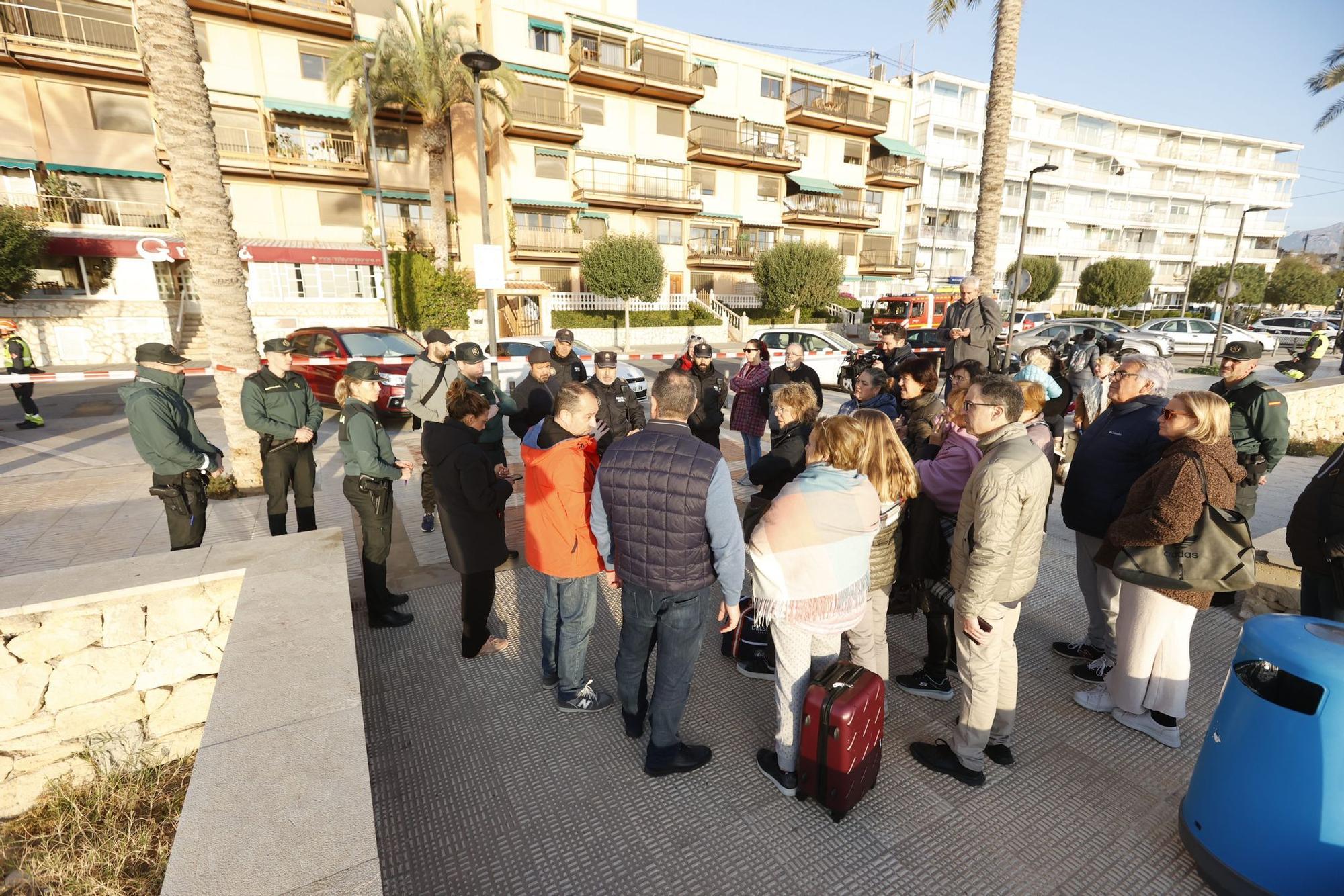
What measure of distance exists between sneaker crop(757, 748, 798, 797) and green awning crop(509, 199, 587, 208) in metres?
28.4

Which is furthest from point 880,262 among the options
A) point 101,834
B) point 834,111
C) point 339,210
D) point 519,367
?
point 101,834

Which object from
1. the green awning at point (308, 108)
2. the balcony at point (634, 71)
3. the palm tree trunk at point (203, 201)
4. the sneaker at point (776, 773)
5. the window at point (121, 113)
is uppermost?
the balcony at point (634, 71)

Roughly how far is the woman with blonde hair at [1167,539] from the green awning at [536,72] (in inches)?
1156

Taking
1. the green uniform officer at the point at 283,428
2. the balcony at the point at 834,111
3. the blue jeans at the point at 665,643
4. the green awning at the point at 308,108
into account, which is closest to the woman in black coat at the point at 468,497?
the blue jeans at the point at 665,643

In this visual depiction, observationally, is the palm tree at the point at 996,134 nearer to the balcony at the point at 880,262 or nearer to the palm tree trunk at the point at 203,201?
the palm tree trunk at the point at 203,201

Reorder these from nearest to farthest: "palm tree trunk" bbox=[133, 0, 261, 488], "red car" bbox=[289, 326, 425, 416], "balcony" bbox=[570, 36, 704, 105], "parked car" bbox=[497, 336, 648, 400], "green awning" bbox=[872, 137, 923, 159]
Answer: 1. "palm tree trunk" bbox=[133, 0, 261, 488]
2. "red car" bbox=[289, 326, 425, 416]
3. "parked car" bbox=[497, 336, 648, 400]
4. "balcony" bbox=[570, 36, 704, 105]
5. "green awning" bbox=[872, 137, 923, 159]

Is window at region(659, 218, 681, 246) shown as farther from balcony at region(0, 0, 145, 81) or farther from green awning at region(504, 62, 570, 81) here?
balcony at region(0, 0, 145, 81)

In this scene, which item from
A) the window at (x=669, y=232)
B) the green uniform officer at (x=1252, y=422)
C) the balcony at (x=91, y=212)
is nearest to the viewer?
the green uniform officer at (x=1252, y=422)

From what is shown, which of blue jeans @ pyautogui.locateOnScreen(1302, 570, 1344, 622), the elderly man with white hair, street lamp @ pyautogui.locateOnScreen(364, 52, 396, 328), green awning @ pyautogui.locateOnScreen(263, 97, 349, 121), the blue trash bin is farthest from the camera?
green awning @ pyautogui.locateOnScreen(263, 97, 349, 121)

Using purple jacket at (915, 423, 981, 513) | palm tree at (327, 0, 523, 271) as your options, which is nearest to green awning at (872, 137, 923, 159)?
palm tree at (327, 0, 523, 271)

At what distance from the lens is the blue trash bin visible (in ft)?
6.81

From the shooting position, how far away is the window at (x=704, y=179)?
31.9 meters

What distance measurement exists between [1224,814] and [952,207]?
49.7 m

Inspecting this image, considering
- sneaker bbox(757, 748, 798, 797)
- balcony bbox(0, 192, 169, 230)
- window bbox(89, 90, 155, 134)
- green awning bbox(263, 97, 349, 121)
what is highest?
green awning bbox(263, 97, 349, 121)
